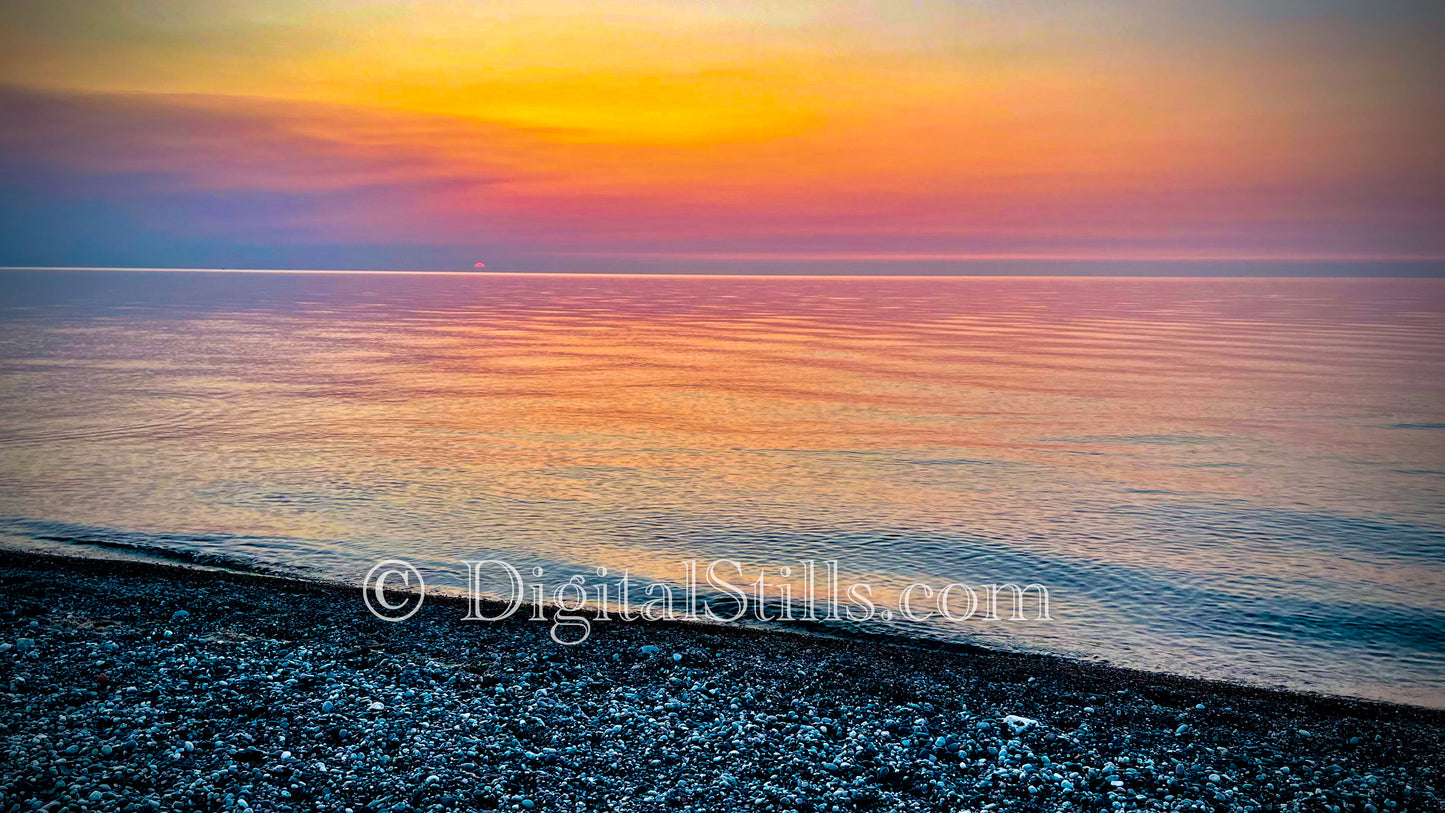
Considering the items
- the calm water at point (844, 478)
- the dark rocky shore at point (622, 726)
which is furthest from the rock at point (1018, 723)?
the calm water at point (844, 478)

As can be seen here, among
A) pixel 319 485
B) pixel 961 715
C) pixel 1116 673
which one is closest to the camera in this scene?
pixel 961 715

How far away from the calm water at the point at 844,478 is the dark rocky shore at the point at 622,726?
256 cm

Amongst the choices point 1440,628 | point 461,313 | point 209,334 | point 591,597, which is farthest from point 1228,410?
point 461,313

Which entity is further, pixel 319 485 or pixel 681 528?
pixel 319 485

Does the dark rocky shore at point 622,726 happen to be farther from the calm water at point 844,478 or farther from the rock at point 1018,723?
the calm water at point 844,478

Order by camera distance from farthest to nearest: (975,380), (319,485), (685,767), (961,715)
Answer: (975,380) → (319,485) → (961,715) → (685,767)

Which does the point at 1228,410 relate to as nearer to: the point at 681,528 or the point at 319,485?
the point at 681,528

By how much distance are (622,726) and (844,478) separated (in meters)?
14.4

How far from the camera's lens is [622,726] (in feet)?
34.5

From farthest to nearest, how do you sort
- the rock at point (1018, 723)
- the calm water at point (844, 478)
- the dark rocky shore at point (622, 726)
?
the calm water at point (844, 478) < the rock at point (1018, 723) < the dark rocky shore at point (622, 726)

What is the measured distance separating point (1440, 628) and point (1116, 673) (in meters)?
6.68

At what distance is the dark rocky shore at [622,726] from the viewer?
916 cm

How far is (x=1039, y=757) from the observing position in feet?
32.8

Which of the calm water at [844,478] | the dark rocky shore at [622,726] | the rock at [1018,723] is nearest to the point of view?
the dark rocky shore at [622,726]
